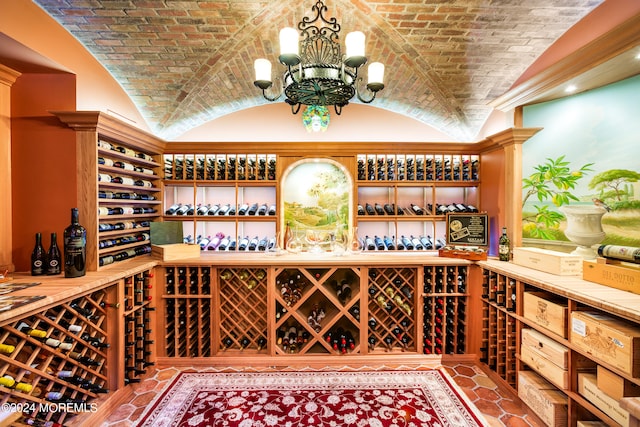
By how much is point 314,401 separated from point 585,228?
271 centimetres

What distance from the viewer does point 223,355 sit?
294cm

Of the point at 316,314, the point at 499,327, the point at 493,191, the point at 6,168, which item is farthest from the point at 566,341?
the point at 6,168

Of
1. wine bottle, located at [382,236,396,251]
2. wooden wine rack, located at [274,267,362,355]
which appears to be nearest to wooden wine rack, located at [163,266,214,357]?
wooden wine rack, located at [274,267,362,355]

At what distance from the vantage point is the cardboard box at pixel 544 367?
1899mm

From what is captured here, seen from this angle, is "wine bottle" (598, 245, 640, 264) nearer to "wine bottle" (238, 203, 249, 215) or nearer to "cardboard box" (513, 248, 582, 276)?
"cardboard box" (513, 248, 582, 276)

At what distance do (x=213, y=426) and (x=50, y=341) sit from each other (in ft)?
Result: 3.98

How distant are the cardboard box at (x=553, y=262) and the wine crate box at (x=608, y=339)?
1.47 feet

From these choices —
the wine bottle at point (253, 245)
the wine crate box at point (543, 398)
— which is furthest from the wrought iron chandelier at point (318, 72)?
the wine crate box at point (543, 398)

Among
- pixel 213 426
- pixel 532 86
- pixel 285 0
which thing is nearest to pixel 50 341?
pixel 213 426

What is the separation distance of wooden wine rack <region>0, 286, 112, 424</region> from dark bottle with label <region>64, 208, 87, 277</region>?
0.23 metres

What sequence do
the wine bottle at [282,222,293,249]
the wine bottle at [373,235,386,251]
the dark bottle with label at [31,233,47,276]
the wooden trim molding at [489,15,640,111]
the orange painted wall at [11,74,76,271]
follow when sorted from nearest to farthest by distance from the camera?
the wooden trim molding at [489,15,640,111], the dark bottle with label at [31,233,47,276], the orange painted wall at [11,74,76,271], the wine bottle at [282,222,293,249], the wine bottle at [373,235,386,251]

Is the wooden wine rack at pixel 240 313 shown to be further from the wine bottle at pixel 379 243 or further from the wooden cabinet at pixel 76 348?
the wine bottle at pixel 379 243

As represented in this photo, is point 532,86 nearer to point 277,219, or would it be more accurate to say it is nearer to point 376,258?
point 376,258

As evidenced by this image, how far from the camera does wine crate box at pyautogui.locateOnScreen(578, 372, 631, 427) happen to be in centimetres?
154
